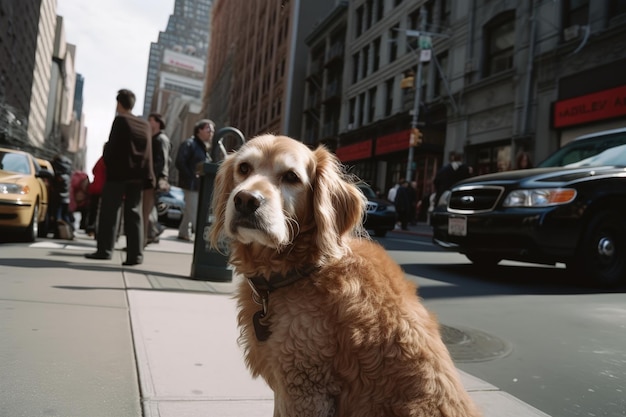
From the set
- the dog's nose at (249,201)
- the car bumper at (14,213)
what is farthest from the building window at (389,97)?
the dog's nose at (249,201)

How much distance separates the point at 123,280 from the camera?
4.95m

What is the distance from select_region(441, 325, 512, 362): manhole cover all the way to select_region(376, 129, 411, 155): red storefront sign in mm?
21261

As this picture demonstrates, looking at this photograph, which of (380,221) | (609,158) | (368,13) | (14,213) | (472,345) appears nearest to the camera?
(472,345)

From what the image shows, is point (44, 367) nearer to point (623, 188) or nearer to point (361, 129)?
point (623, 188)

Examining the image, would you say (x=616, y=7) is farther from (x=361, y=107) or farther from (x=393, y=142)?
(x=361, y=107)

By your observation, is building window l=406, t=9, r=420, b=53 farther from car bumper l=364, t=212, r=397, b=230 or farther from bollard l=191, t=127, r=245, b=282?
bollard l=191, t=127, r=245, b=282

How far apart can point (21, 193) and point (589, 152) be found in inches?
326

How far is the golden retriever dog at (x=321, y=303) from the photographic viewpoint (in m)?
1.61

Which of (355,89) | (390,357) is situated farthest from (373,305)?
(355,89)

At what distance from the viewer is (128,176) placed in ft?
19.4

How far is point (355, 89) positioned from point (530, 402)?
32307 mm

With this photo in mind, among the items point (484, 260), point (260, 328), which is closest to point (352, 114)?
point (484, 260)

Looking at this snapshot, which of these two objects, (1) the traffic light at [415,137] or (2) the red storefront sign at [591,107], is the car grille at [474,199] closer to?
(2) the red storefront sign at [591,107]

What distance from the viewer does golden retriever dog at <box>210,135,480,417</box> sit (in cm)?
161
